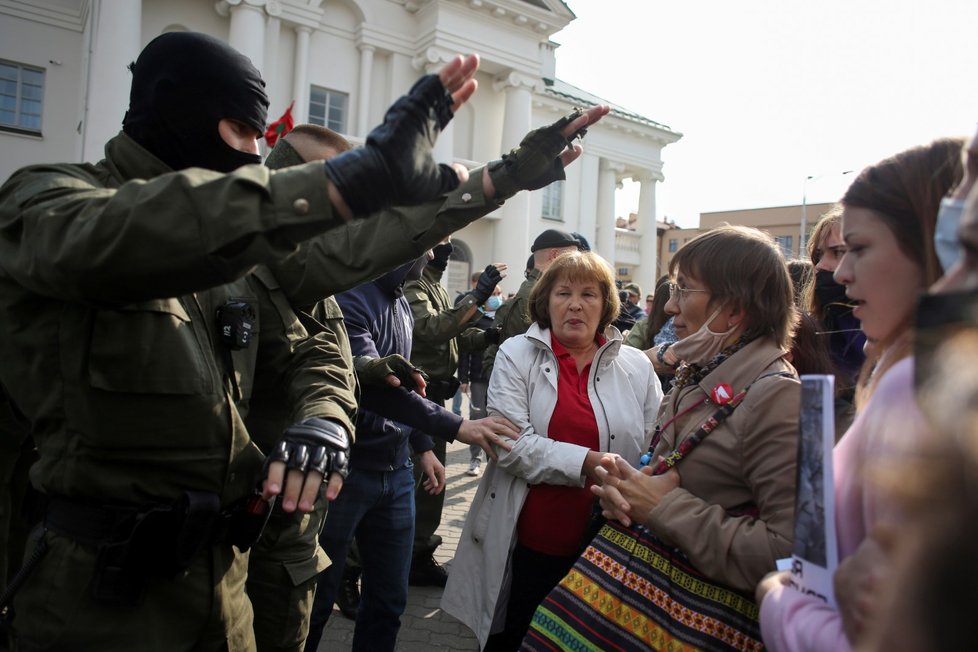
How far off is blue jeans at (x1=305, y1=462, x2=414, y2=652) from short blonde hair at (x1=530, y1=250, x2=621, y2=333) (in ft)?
3.46

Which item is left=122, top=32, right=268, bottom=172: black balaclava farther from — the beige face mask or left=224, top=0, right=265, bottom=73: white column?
left=224, top=0, right=265, bottom=73: white column

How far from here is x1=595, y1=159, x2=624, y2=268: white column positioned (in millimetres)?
26234

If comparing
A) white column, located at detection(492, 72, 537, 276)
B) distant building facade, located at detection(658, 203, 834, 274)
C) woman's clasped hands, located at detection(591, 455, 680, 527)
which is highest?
distant building facade, located at detection(658, 203, 834, 274)

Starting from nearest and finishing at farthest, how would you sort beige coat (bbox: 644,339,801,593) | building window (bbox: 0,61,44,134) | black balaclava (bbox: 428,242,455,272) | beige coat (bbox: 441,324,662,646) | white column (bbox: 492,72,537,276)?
1. beige coat (bbox: 644,339,801,593)
2. beige coat (bbox: 441,324,662,646)
3. black balaclava (bbox: 428,242,455,272)
4. building window (bbox: 0,61,44,134)
5. white column (bbox: 492,72,537,276)

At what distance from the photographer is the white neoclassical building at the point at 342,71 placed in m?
15.9

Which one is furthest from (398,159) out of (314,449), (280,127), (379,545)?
(280,127)

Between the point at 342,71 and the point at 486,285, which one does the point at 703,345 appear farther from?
the point at 342,71

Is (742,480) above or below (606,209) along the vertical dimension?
below

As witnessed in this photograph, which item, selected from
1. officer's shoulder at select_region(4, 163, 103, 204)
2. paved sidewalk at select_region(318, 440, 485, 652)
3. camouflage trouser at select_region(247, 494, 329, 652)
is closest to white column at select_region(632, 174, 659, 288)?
paved sidewalk at select_region(318, 440, 485, 652)

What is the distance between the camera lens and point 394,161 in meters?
1.25

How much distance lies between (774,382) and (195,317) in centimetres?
163

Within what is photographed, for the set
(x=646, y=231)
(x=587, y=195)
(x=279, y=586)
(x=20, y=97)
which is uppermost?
(x=587, y=195)

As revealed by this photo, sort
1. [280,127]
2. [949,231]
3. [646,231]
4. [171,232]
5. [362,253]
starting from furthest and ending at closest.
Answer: [646,231] < [280,127] < [362,253] < [171,232] < [949,231]

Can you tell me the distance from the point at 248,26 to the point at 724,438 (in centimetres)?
1809
